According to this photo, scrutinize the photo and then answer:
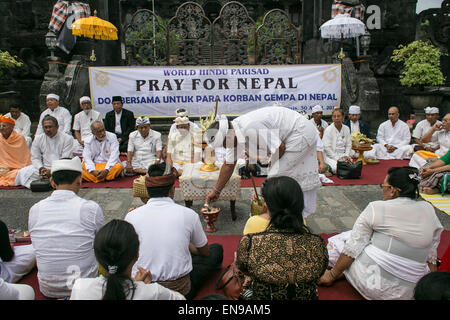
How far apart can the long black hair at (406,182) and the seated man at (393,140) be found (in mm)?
5261

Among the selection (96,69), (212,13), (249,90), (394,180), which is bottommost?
(394,180)

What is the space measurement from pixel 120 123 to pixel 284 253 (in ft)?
21.5

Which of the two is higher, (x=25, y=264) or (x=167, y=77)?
(x=167, y=77)

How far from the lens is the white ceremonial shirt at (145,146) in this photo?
21.2ft

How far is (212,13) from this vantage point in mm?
17781

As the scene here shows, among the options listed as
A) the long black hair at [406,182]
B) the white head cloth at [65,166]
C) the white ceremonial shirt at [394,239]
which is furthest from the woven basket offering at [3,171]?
the long black hair at [406,182]

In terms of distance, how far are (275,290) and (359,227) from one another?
0.97m

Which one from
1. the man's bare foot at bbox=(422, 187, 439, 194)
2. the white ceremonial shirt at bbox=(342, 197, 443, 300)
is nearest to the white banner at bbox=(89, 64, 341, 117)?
the man's bare foot at bbox=(422, 187, 439, 194)

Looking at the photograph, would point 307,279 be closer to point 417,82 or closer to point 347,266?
point 347,266

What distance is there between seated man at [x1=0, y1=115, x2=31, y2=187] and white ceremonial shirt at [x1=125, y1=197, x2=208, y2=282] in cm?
451

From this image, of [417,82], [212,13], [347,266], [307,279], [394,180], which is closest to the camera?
[307,279]

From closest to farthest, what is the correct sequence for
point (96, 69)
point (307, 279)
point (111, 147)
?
point (307, 279) < point (111, 147) < point (96, 69)

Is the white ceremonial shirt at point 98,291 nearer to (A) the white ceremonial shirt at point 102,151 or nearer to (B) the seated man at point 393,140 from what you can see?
(A) the white ceremonial shirt at point 102,151

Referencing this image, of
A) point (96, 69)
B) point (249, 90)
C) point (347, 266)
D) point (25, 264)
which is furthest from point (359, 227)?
point (96, 69)
